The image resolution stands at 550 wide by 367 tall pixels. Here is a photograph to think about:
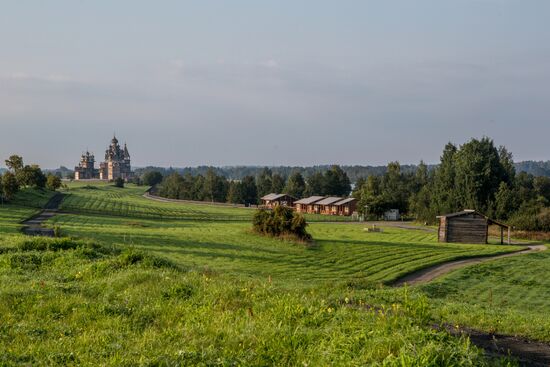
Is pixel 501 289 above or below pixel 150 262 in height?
below

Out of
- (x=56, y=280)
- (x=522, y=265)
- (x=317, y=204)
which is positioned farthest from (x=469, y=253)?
(x=317, y=204)

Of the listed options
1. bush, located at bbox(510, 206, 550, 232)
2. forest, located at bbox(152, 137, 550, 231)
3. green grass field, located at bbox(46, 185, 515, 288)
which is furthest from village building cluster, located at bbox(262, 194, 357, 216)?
green grass field, located at bbox(46, 185, 515, 288)

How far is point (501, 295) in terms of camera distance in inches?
1129

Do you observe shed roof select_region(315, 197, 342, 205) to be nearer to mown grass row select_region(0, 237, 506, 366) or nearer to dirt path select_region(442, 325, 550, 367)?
mown grass row select_region(0, 237, 506, 366)

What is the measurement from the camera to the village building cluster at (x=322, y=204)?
11231 centimetres

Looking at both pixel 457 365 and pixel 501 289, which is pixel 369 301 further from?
pixel 501 289

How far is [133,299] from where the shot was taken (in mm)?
11859

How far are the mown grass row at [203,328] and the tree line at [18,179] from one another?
69.0 metres

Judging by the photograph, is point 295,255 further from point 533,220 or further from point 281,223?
point 533,220

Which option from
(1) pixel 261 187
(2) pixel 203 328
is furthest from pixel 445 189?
(2) pixel 203 328

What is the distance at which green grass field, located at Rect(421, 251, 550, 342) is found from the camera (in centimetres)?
1175

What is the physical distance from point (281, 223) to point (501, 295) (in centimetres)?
2511

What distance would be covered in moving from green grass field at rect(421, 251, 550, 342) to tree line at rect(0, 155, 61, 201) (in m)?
67.2

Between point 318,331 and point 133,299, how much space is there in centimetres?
535
